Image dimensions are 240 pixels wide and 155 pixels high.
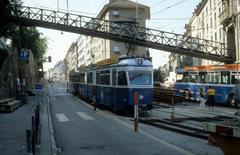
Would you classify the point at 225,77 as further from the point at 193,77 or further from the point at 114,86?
the point at 114,86

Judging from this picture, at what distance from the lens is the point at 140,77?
25938mm

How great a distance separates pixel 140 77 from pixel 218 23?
129 ft

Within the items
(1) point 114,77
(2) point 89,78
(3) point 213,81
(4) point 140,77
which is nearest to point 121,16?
(2) point 89,78

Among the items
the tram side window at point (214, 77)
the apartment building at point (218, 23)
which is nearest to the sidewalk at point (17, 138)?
the tram side window at point (214, 77)

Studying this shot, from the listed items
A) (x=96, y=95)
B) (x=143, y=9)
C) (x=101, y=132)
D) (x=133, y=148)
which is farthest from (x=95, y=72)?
(x=143, y=9)

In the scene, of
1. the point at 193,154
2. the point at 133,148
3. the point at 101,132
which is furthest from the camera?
the point at 101,132

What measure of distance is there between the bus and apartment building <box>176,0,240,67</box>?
39.5 feet

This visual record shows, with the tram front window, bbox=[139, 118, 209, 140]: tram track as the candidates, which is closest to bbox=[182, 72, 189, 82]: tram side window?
the tram front window

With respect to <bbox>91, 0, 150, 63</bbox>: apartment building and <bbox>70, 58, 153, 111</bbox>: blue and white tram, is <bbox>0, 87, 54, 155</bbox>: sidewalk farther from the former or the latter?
<bbox>91, 0, 150, 63</bbox>: apartment building

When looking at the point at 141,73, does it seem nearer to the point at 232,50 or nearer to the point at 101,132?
the point at 101,132

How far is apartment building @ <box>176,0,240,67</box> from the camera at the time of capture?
5028 cm

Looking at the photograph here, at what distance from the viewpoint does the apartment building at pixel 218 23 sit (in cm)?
5028

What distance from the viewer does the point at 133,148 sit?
13203mm

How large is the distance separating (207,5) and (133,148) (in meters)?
62.1
